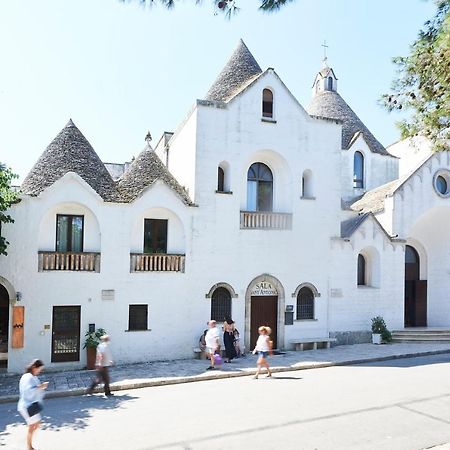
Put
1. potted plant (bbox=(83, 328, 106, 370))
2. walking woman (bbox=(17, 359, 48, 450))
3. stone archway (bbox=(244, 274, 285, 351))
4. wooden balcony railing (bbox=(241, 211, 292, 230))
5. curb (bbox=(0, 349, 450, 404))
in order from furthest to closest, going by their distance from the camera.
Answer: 1. wooden balcony railing (bbox=(241, 211, 292, 230))
2. stone archway (bbox=(244, 274, 285, 351))
3. potted plant (bbox=(83, 328, 106, 370))
4. curb (bbox=(0, 349, 450, 404))
5. walking woman (bbox=(17, 359, 48, 450))

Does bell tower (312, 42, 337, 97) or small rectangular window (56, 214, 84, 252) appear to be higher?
bell tower (312, 42, 337, 97)

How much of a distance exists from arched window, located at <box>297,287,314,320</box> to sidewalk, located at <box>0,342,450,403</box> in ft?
5.38

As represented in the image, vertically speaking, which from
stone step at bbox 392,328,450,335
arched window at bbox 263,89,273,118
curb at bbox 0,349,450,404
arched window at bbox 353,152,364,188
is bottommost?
curb at bbox 0,349,450,404

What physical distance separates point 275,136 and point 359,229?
5839 millimetres

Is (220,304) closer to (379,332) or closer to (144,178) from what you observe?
(144,178)

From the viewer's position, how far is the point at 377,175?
94.2 ft

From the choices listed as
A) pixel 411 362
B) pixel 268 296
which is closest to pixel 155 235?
pixel 268 296

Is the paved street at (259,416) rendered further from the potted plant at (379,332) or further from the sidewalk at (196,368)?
the potted plant at (379,332)

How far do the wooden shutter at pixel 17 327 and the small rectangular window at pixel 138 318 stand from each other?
374 cm

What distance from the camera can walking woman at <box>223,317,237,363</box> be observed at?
17219 mm

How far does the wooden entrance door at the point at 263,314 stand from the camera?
19.1m

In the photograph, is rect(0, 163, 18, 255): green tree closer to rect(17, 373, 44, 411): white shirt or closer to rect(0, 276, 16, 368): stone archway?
→ rect(0, 276, 16, 368): stone archway

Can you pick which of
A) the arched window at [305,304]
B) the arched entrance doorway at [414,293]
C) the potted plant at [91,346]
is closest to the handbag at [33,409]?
the potted plant at [91,346]

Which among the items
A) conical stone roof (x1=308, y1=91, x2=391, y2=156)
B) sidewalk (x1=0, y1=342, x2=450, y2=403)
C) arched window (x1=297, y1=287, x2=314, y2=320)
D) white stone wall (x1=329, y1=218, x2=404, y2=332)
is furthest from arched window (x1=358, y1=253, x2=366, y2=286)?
conical stone roof (x1=308, y1=91, x2=391, y2=156)
